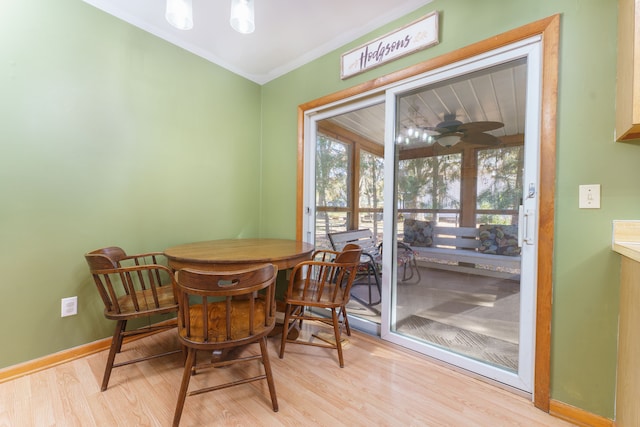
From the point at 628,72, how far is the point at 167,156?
282 centimetres

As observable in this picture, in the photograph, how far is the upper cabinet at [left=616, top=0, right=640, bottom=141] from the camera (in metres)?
1.04

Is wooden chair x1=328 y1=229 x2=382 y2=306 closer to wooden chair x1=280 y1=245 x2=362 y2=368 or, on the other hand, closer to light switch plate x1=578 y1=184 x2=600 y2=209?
wooden chair x1=280 y1=245 x2=362 y2=368

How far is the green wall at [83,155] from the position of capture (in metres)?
1.58

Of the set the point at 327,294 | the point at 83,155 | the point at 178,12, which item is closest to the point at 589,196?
the point at 327,294

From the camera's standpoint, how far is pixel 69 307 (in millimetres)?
1771

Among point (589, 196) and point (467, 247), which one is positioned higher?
point (589, 196)

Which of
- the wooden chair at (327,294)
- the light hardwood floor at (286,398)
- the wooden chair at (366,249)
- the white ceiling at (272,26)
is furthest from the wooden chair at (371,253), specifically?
the white ceiling at (272,26)

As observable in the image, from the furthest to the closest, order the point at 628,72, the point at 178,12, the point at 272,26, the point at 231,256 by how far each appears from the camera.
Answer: the point at 272,26, the point at 231,256, the point at 178,12, the point at 628,72

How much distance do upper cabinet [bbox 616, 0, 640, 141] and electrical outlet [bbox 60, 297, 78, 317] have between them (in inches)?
125

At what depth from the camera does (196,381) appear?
1577 millimetres

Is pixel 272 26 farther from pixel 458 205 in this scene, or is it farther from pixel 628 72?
pixel 628 72

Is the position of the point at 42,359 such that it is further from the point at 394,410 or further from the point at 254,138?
the point at 254,138

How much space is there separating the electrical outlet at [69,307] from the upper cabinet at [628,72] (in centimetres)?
317

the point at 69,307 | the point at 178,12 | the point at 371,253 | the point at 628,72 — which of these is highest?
the point at 178,12
